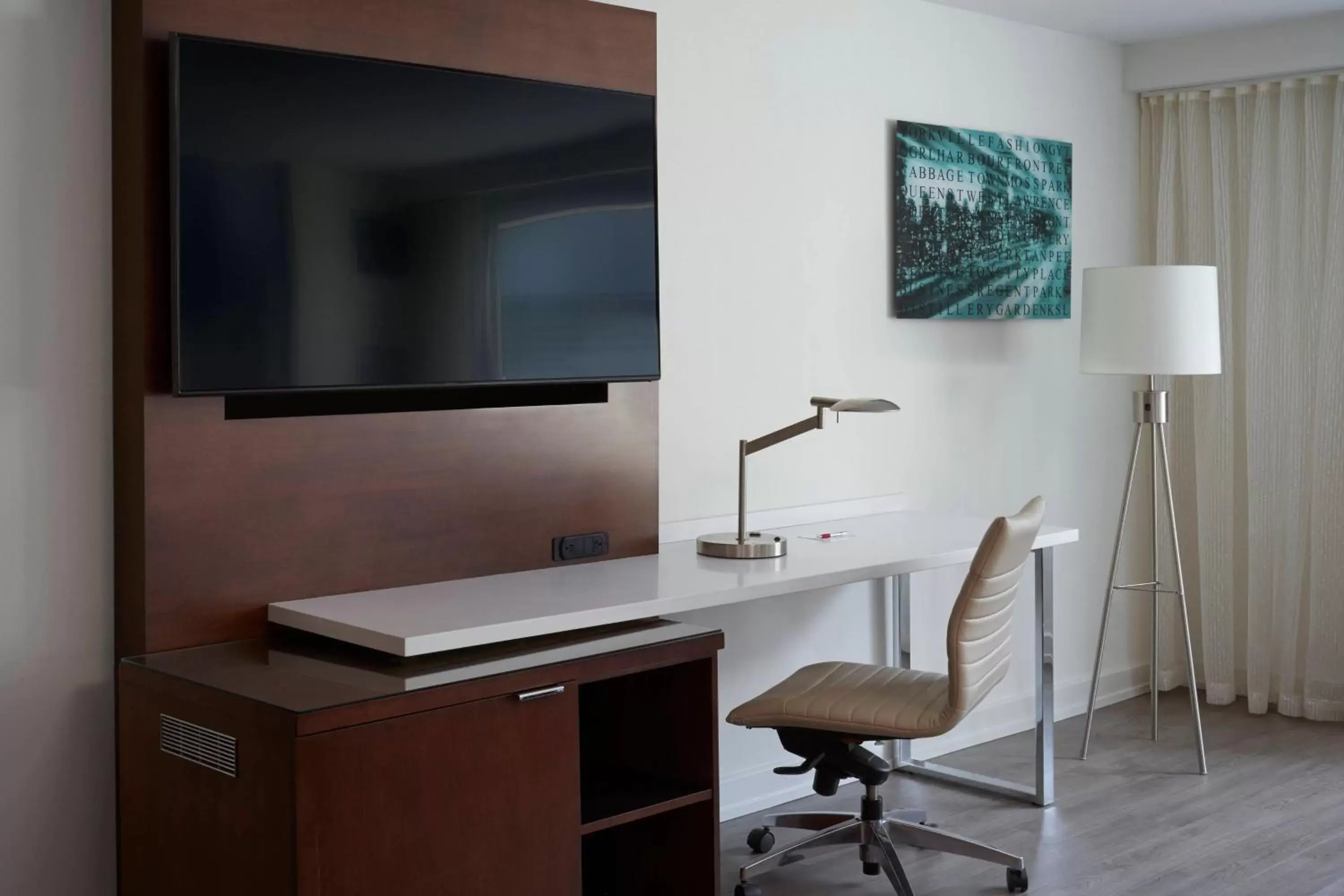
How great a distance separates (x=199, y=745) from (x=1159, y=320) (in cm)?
313

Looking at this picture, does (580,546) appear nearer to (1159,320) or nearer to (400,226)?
(400,226)

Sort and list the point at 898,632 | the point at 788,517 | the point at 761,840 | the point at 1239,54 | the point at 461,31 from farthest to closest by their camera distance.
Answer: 1. the point at 1239,54
2. the point at 898,632
3. the point at 788,517
4. the point at 761,840
5. the point at 461,31

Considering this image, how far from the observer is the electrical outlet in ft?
10.3

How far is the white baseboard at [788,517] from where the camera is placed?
3611mm

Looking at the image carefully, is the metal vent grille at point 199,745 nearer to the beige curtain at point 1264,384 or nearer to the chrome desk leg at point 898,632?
the chrome desk leg at point 898,632

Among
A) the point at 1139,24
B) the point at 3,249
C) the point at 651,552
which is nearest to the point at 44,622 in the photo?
the point at 3,249

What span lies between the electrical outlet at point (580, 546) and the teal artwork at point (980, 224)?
144 cm

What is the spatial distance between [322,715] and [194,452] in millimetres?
682

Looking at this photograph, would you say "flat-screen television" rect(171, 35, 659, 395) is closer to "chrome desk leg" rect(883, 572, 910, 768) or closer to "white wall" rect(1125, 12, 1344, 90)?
"chrome desk leg" rect(883, 572, 910, 768)

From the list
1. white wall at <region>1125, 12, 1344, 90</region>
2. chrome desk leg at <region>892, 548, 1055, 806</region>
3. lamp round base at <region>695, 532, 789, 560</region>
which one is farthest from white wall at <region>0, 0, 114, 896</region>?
white wall at <region>1125, 12, 1344, 90</region>

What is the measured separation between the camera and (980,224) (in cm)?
440

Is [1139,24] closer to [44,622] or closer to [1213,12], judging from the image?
[1213,12]

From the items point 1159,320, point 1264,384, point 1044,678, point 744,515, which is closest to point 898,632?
point 1044,678

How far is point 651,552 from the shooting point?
11.0 ft
